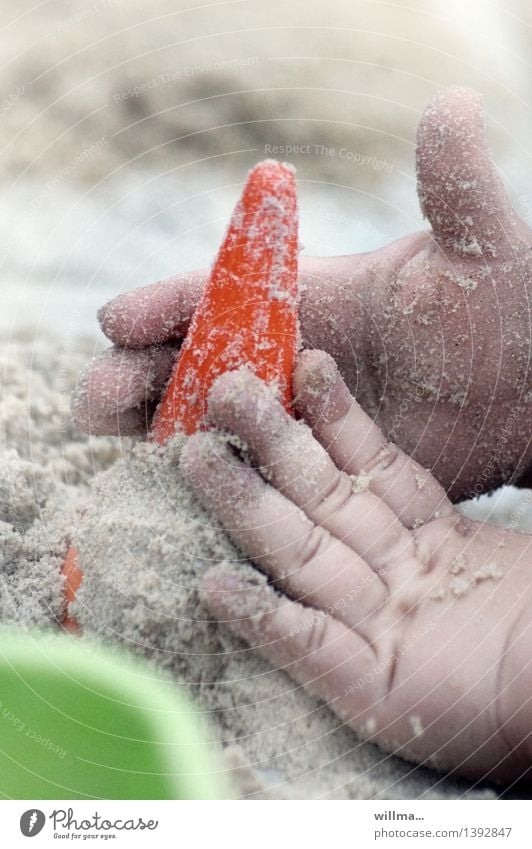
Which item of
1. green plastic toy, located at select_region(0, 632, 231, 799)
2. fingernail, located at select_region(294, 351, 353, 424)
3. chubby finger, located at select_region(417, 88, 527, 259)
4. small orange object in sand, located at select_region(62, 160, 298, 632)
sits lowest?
green plastic toy, located at select_region(0, 632, 231, 799)

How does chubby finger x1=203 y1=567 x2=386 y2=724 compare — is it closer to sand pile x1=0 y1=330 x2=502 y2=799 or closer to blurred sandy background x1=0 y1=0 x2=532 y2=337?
sand pile x1=0 y1=330 x2=502 y2=799

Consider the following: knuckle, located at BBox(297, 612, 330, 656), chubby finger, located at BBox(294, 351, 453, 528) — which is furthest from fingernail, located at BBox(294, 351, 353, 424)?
knuckle, located at BBox(297, 612, 330, 656)

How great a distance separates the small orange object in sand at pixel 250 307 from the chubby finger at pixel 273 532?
28 mm

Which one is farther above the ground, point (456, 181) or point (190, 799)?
point (456, 181)

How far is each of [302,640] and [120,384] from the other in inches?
6.7

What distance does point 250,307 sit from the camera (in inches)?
15.2

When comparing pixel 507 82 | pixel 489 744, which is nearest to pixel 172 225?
pixel 507 82

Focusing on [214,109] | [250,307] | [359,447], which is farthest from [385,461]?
[214,109]

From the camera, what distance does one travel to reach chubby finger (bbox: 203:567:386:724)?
0.37 metres

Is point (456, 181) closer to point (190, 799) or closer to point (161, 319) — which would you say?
point (161, 319)

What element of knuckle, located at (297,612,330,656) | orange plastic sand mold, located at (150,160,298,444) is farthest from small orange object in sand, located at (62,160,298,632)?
knuckle, located at (297,612,330,656)

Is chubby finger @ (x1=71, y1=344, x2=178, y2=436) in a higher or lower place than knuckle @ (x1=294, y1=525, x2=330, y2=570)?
higher

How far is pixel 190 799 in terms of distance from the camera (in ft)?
1.26
